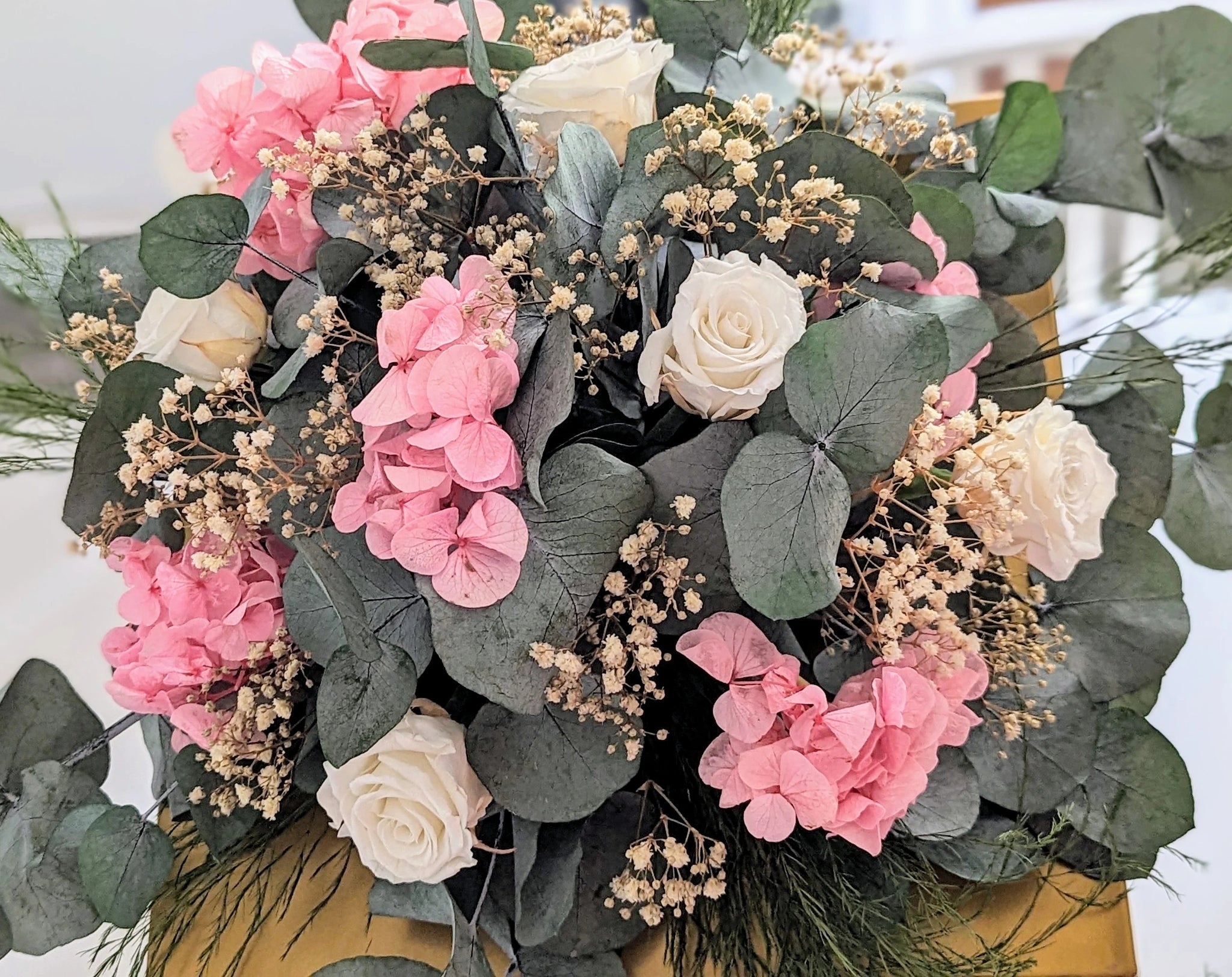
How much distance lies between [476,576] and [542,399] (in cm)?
8

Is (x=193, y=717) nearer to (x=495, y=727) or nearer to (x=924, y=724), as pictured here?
(x=495, y=727)

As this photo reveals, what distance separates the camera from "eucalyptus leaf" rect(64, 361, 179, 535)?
48 cm

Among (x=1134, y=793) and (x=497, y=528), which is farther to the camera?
(x=1134, y=793)

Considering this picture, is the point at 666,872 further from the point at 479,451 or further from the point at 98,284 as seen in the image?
the point at 98,284

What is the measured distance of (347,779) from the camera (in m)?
0.47

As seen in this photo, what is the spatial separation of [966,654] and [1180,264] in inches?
28.7

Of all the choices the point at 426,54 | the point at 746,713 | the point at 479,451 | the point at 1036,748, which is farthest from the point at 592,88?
the point at 1036,748

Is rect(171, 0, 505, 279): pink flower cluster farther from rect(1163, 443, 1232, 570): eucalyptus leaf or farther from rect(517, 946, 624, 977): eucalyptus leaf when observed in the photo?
rect(1163, 443, 1232, 570): eucalyptus leaf

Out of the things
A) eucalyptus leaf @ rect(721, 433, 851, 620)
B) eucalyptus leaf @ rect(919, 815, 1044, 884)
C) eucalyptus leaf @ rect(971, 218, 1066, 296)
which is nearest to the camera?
eucalyptus leaf @ rect(721, 433, 851, 620)

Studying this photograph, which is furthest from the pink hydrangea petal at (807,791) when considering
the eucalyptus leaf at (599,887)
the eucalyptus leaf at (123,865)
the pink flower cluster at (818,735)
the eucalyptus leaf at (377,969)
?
the eucalyptus leaf at (123,865)

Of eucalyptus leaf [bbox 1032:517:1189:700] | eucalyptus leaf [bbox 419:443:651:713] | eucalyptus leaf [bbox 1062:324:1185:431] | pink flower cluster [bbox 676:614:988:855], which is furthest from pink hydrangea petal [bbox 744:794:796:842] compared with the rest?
eucalyptus leaf [bbox 1062:324:1185:431]

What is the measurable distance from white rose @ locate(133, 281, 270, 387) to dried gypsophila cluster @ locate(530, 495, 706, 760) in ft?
0.72

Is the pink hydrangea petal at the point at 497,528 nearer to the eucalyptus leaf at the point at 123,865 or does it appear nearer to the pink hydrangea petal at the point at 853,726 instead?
the pink hydrangea petal at the point at 853,726

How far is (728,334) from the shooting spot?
0.41m
